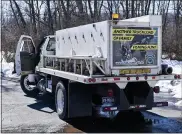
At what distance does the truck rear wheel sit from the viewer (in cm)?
802

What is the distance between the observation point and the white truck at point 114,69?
6.91 meters

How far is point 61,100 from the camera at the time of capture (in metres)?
8.48

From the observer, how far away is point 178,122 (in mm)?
7863

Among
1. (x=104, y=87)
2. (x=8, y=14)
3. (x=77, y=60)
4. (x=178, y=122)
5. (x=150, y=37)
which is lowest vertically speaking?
(x=178, y=122)

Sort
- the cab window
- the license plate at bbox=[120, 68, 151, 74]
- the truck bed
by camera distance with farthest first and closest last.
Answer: the cab window, the license plate at bbox=[120, 68, 151, 74], the truck bed

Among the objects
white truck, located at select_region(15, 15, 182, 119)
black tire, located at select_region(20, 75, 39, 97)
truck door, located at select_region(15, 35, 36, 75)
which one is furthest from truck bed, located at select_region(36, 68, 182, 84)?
black tire, located at select_region(20, 75, 39, 97)

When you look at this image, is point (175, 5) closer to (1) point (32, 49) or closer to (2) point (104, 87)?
(1) point (32, 49)

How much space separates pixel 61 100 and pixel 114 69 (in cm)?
216

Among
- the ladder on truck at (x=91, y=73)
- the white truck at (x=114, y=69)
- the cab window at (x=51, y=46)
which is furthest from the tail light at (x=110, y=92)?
the cab window at (x=51, y=46)

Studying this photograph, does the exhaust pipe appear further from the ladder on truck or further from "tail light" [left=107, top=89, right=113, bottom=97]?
"tail light" [left=107, top=89, right=113, bottom=97]

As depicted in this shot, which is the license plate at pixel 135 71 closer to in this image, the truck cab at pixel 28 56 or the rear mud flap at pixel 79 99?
the rear mud flap at pixel 79 99

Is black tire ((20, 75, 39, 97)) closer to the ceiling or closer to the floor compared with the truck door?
closer to the floor

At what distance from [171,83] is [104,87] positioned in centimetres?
749

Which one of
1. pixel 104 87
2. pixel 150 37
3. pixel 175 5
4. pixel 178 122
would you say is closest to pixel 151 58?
pixel 150 37
